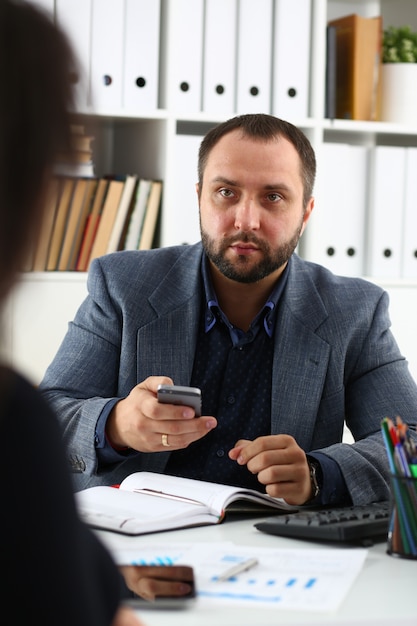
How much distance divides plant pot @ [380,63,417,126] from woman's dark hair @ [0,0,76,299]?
2480 mm

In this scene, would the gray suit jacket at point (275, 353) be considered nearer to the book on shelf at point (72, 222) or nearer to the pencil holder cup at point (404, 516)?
the pencil holder cup at point (404, 516)

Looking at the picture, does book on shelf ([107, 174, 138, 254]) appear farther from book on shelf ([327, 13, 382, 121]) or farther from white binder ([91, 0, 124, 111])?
book on shelf ([327, 13, 382, 121])

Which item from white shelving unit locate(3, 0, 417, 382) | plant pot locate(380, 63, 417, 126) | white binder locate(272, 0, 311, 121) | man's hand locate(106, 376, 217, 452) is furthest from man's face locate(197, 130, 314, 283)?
plant pot locate(380, 63, 417, 126)

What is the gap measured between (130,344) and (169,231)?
87cm

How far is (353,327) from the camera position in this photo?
202 cm

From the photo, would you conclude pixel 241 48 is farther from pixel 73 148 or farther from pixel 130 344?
pixel 73 148

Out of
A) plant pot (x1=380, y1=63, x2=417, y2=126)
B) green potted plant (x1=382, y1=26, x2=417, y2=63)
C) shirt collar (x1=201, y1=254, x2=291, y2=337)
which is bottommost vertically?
shirt collar (x1=201, y1=254, x2=291, y2=337)

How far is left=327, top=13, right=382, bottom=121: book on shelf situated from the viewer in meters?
2.89

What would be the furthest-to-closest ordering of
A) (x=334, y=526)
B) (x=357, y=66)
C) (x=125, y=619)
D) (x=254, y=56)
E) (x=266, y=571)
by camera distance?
(x=357, y=66) < (x=254, y=56) < (x=334, y=526) < (x=266, y=571) < (x=125, y=619)

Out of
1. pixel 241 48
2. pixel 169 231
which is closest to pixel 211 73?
pixel 241 48

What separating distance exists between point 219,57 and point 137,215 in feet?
1.64

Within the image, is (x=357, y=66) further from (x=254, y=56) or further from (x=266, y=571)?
(x=266, y=571)

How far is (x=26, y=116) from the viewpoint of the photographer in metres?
0.60

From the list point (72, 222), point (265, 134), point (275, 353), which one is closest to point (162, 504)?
point (275, 353)
